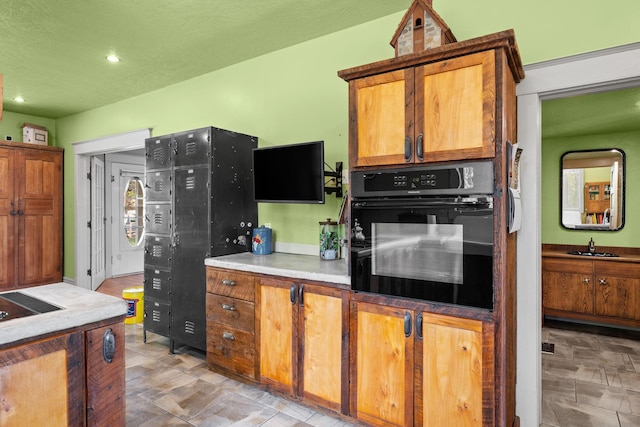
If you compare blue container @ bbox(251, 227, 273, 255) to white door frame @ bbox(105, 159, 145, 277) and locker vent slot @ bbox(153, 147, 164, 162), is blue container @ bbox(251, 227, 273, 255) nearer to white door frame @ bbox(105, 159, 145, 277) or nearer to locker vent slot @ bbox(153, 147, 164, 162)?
locker vent slot @ bbox(153, 147, 164, 162)

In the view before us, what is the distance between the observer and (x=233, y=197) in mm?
3199

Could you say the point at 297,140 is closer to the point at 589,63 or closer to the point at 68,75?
the point at 589,63

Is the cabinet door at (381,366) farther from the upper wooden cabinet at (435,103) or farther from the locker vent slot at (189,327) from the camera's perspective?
the locker vent slot at (189,327)

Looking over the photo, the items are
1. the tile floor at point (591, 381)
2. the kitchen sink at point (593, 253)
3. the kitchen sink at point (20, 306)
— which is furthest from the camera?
the kitchen sink at point (593, 253)

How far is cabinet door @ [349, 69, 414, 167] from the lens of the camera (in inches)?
78.2

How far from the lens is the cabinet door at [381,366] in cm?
198

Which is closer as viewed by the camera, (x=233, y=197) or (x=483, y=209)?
(x=483, y=209)

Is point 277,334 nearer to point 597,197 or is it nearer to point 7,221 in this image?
point 597,197

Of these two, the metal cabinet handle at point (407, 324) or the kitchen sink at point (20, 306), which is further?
the metal cabinet handle at point (407, 324)

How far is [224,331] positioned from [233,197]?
44.4 inches

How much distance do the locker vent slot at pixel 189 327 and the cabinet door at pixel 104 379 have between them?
177cm

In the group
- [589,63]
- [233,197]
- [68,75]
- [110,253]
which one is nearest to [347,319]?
[233,197]

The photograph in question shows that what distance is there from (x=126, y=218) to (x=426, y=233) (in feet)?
21.7

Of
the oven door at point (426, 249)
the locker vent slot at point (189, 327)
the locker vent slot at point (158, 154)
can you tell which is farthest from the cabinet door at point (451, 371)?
the locker vent slot at point (158, 154)
